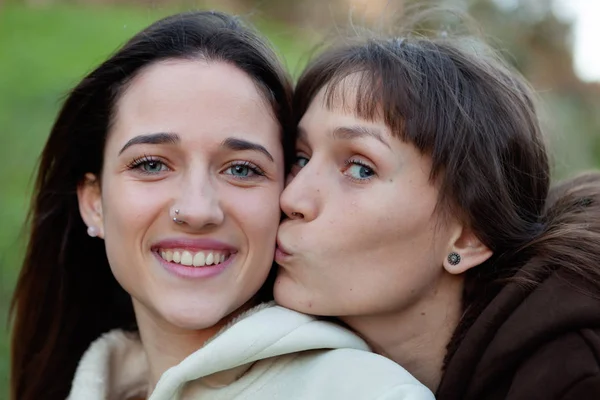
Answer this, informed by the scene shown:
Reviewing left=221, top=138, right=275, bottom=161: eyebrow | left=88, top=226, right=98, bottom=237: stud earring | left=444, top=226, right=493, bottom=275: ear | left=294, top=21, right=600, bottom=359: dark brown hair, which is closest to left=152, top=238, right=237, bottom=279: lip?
left=221, top=138, right=275, bottom=161: eyebrow

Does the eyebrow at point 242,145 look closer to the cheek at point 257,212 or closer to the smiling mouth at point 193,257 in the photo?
the cheek at point 257,212

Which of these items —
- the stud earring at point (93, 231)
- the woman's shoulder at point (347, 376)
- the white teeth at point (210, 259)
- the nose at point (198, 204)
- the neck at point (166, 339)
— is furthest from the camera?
the stud earring at point (93, 231)

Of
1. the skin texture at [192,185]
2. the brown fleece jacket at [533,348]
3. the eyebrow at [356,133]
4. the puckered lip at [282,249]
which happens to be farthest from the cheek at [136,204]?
the brown fleece jacket at [533,348]

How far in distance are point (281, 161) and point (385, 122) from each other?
16.6 inches

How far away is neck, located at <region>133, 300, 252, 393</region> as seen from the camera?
2.62 meters

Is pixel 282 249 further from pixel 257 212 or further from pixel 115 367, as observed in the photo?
pixel 115 367

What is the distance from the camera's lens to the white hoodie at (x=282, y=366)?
2.17 m

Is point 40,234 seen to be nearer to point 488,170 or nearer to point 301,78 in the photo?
point 301,78

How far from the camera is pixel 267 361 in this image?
2.42 meters

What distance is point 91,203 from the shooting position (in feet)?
9.20

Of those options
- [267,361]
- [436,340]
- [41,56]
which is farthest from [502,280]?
[41,56]

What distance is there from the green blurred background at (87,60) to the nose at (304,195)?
2.87m

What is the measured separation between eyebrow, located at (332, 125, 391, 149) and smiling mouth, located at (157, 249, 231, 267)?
0.53 metres

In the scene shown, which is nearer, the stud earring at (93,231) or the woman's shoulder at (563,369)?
the woman's shoulder at (563,369)
